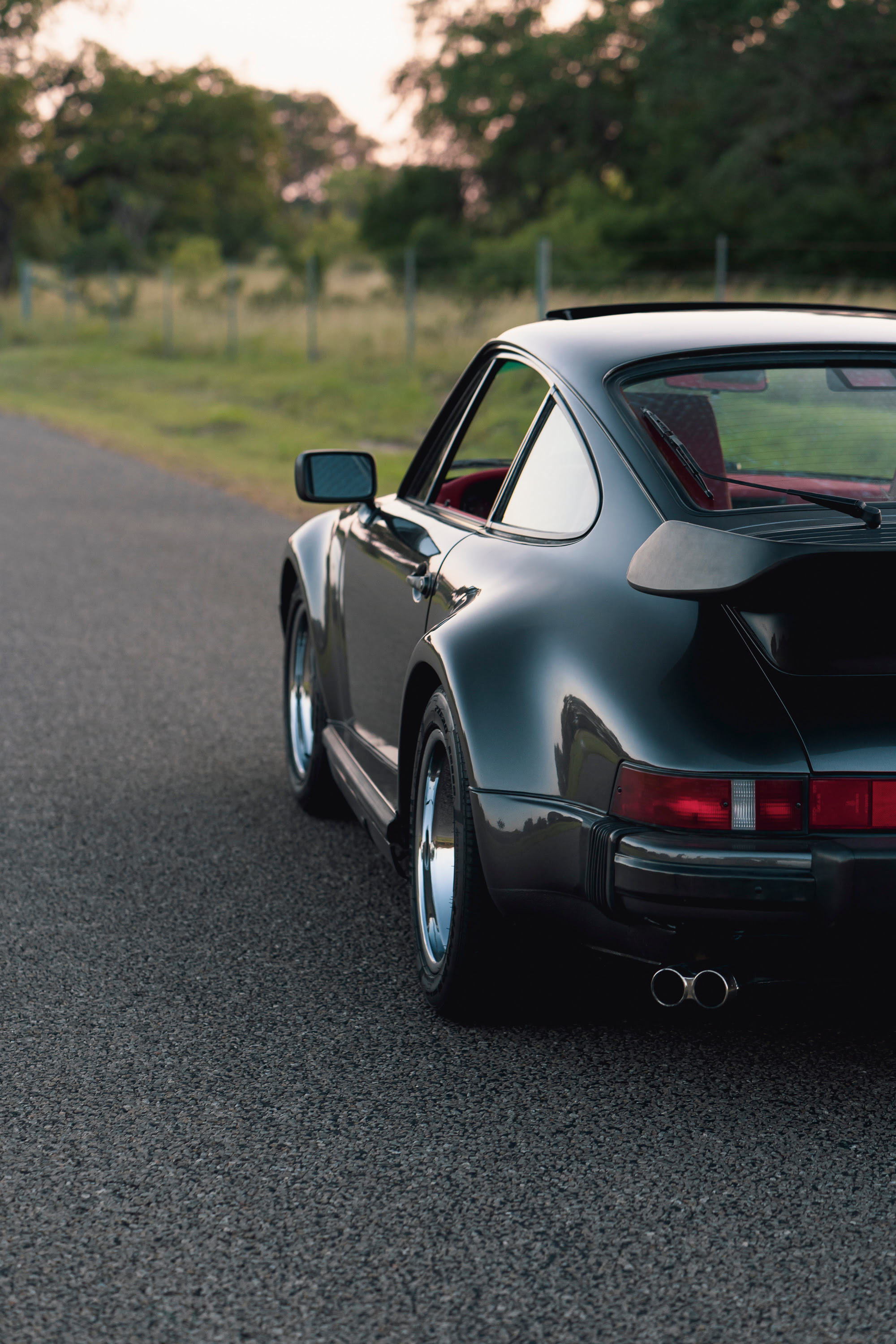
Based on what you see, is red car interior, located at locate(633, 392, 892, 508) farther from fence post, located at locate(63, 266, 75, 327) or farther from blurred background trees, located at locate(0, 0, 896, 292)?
fence post, located at locate(63, 266, 75, 327)

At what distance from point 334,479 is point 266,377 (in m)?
23.7

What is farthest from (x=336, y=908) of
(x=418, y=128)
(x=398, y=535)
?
(x=418, y=128)

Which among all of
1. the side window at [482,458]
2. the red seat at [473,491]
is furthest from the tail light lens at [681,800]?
the red seat at [473,491]

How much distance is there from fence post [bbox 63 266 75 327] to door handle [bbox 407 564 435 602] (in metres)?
41.0

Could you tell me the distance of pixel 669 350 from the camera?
3566mm

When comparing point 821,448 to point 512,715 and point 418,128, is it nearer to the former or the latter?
point 512,715

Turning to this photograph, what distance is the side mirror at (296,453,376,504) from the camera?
467cm

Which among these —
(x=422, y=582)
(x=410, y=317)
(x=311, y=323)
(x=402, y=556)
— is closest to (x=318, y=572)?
(x=402, y=556)

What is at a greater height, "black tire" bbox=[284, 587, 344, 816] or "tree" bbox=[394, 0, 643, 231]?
"tree" bbox=[394, 0, 643, 231]

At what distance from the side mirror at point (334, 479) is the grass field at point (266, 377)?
27.3ft

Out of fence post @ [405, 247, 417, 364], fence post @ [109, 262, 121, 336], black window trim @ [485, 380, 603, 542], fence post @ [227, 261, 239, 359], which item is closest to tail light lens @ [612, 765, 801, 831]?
black window trim @ [485, 380, 603, 542]

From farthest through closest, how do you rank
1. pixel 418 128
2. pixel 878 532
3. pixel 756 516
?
1. pixel 418 128
2. pixel 756 516
3. pixel 878 532

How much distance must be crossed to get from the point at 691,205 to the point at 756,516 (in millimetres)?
34836

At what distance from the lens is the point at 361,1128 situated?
310 centimetres
